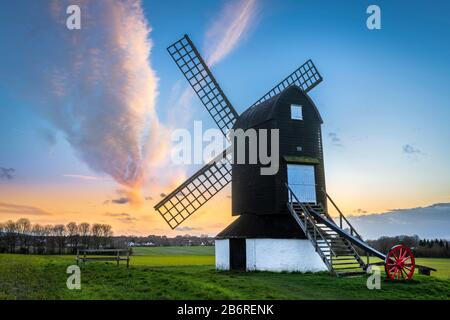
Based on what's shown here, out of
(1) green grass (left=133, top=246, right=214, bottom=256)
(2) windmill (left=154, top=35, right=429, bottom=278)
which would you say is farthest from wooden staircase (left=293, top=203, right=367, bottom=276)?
(1) green grass (left=133, top=246, right=214, bottom=256)

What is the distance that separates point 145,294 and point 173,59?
19291 millimetres

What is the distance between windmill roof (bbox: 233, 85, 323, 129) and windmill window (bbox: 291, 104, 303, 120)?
921 mm

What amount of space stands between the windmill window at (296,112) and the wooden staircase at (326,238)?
4505 mm

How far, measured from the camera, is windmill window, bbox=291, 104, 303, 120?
22.5 meters

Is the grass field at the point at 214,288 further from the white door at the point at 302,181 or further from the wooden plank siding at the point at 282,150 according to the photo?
the white door at the point at 302,181

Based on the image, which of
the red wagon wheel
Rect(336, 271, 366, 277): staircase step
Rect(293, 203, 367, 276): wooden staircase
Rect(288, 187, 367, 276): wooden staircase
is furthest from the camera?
Rect(288, 187, 367, 276): wooden staircase

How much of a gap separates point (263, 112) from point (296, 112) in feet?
6.37

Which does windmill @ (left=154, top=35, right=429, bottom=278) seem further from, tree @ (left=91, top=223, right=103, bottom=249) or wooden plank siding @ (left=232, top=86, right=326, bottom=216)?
tree @ (left=91, top=223, right=103, bottom=249)

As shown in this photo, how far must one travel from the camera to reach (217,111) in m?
27.1

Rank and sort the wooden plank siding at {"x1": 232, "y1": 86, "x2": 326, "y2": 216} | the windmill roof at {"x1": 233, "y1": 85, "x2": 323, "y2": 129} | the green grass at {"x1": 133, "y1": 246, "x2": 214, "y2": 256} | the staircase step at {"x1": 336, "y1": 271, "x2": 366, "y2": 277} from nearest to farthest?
the staircase step at {"x1": 336, "y1": 271, "x2": 366, "y2": 277}
the wooden plank siding at {"x1": 232, "y1": 86, "x2": 326, "y2": 216}
the windmill roof at {"x1": 233, "y1": 85, "x2": 323, "y2": 129}
the green grass at {"x1": 133, "y1": 246, "x2": 214, "y2": 256}

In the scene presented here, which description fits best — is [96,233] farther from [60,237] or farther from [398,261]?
[398,261]

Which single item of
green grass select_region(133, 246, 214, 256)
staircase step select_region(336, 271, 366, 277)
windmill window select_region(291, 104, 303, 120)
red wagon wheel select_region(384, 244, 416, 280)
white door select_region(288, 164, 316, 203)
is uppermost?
windmill window select_region(291, 104, 303, 120)

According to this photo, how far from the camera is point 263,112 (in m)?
22.8
